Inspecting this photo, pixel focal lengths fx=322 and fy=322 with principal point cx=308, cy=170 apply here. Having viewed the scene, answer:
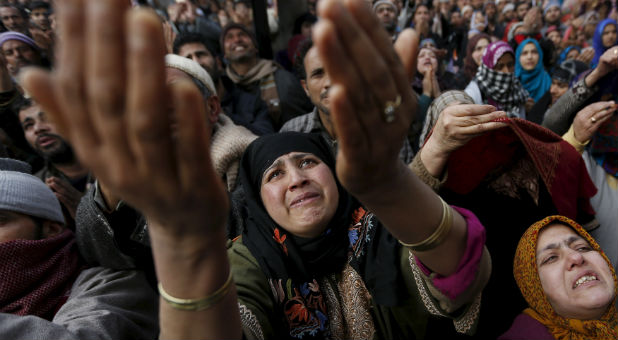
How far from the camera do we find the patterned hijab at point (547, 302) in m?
1.36

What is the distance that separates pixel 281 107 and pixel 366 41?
270 centimetres

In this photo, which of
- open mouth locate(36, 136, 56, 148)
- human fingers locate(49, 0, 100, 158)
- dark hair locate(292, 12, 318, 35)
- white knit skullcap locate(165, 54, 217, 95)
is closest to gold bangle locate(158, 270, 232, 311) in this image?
human fingers locate(49, 0, 100, 158)

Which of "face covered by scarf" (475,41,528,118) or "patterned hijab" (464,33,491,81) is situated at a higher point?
"face covered by scarf" (475,41,528,118)

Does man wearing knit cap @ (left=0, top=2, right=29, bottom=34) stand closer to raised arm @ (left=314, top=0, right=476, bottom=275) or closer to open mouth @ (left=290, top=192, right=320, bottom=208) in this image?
open mouth @ (left=290, top=192, right=320, bottom=208)

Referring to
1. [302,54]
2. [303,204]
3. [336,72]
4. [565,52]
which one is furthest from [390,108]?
[565,52]

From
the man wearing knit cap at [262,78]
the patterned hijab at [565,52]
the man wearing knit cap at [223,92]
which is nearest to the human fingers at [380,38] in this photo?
→ the man wearing knit cap at [223,92]

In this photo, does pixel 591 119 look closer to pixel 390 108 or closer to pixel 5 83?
pixel 390 108

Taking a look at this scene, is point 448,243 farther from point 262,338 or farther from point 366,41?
point 262,338

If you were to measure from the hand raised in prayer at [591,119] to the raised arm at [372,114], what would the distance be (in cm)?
189

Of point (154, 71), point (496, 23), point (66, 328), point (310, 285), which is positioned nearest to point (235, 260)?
point (310, 285)

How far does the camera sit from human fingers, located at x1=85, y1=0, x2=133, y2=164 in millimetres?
495

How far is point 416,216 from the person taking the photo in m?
0.85

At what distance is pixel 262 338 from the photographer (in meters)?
1.12

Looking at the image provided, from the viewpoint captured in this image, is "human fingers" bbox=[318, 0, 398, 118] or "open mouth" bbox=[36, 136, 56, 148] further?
"open mouth" bbox=[36, 136, 56, 148]
